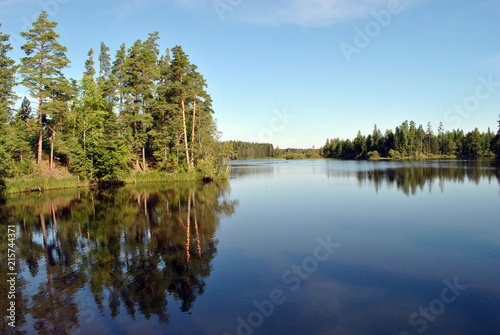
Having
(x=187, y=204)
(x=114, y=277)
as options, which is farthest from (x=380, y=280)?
(x=187, y=204)

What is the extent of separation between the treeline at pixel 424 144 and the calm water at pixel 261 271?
112m

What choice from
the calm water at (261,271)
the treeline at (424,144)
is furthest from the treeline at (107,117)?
the treeline at (424,144)

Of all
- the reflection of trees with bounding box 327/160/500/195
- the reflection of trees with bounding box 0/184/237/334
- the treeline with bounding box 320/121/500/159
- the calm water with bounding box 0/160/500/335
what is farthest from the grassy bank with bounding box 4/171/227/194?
the treeline with bounding box 320/121/500/159

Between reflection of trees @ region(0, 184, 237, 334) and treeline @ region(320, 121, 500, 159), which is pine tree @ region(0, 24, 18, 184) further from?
treeline @ region(320, 121, 500, 159)

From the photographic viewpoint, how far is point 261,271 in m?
11.4

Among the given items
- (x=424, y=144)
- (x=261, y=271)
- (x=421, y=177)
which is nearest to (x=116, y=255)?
→ (x=261, y=271)

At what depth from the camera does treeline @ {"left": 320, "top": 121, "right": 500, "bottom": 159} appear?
112m

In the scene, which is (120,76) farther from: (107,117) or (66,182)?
(66,182)

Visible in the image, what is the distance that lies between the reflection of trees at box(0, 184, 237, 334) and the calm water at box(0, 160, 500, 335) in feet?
0.21

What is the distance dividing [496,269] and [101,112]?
1721 inches

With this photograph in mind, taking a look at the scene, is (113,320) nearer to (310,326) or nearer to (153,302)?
(153,302)

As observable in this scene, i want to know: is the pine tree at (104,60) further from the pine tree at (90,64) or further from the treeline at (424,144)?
the treeline at (424,144)

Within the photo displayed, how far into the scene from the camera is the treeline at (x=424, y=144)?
112 metres

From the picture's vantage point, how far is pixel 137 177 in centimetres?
4406
